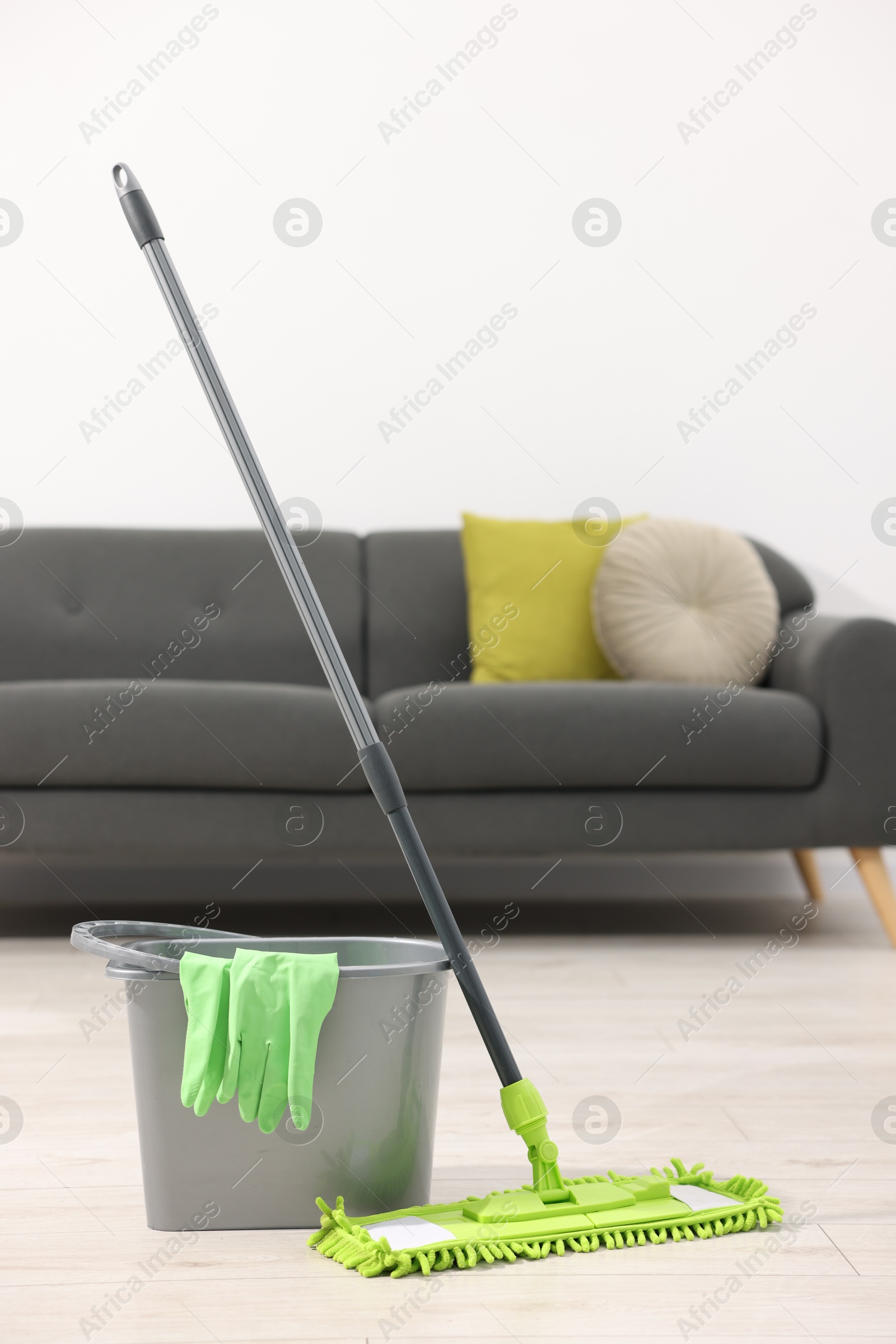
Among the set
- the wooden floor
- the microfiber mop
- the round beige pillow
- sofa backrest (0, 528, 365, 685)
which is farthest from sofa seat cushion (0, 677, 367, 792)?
the microfiber mop

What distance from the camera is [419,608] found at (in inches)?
116

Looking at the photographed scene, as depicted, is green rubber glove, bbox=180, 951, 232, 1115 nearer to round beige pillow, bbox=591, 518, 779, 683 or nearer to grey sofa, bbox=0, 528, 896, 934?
grey sofa, bbox=0, 528, 896, 934

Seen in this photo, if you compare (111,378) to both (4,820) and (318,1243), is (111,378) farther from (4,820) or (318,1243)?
(318,1243)

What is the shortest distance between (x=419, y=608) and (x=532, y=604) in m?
0.31

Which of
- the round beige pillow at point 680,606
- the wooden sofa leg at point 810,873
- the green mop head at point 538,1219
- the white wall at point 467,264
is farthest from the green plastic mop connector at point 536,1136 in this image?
the white wall at point 467,264

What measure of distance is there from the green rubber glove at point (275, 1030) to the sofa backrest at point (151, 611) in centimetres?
185

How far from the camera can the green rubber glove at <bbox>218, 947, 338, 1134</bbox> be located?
0.99 m

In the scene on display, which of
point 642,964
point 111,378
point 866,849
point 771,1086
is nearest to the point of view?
point 771,1086

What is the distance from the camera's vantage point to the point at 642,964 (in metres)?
2.25

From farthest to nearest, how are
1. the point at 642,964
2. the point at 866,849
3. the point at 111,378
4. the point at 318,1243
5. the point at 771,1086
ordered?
the point at 111,378 → the point at 866,849 → the point at 642,964 → the point at 771,1086 → the point at 318,1243

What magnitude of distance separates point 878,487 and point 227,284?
5.91ft

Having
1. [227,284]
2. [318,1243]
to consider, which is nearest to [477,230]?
[227,284]

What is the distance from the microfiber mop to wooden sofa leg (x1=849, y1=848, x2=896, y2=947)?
1.35 m

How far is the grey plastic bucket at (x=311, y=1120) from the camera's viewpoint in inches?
40.4
